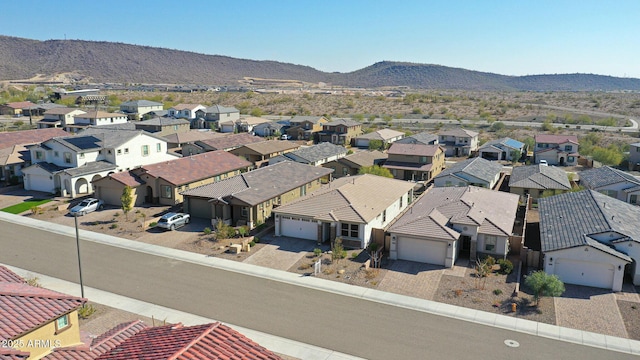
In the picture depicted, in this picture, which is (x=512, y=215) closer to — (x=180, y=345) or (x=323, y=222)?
(x=323, y=222)

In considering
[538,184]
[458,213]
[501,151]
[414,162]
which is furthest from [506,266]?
[501,151]

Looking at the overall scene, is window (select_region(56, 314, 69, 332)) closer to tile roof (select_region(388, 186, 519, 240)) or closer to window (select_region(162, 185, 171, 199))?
tile roof (select_region(388, 186, 519, 240))

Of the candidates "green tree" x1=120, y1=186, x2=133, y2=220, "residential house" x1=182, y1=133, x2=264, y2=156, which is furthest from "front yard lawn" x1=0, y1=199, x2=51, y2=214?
"residential house" x1=182, y1=133, x2=264, y2=156

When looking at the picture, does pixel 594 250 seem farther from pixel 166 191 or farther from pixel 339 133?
pixel 339 133

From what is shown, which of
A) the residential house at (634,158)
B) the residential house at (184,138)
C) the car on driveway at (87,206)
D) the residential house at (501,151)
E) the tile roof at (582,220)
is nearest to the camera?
the tile roof at (582,220)

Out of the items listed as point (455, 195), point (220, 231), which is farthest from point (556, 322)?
point (220, 231)

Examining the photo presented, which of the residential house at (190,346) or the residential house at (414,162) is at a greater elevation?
the residential house at (190,346)

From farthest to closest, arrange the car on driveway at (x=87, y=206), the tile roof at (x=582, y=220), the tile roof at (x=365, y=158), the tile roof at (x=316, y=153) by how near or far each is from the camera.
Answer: the tile roof at (x=316, y=153), the tile roof at (x=365, y=158), the car on driveway at (x=87, y=206), the tile roof at (x=582, y=220)

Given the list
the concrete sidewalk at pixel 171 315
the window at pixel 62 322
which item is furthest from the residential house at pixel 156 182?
the window at pixel 62 322

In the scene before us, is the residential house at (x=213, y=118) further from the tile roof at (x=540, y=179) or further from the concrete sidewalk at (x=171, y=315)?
the concrete sidewalk at (x=171, y=315)
